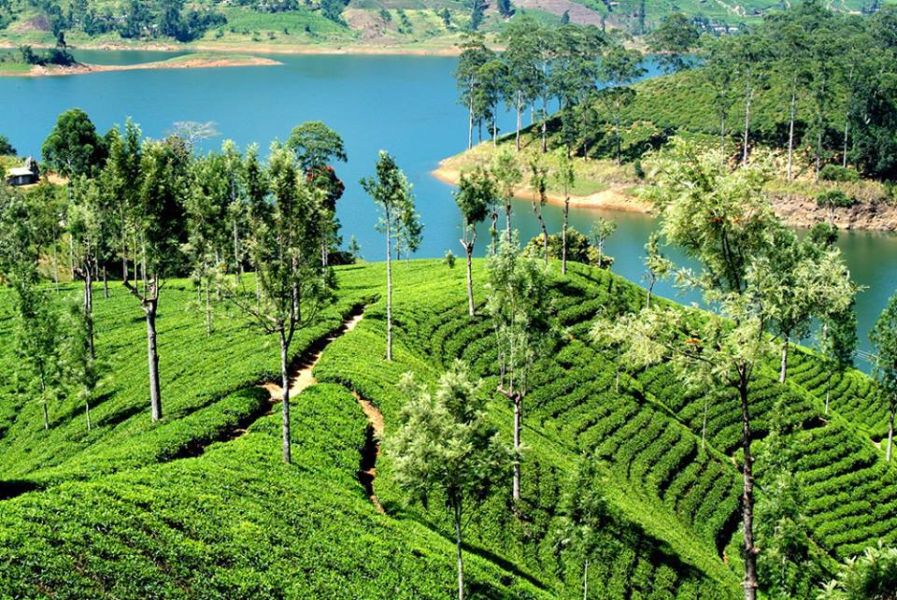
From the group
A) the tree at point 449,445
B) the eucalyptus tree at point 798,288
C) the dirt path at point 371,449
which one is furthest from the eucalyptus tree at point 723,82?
the tree at point 449,445

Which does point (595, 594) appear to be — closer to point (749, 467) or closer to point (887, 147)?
point (749, 467)

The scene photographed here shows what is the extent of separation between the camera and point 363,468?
35.2 m

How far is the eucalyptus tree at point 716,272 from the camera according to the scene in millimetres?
21438

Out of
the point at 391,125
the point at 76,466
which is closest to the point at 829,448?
the point at 76,466

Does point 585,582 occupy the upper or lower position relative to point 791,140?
lower

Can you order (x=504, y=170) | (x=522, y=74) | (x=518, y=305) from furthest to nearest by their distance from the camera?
1. (x=522, y=74)
2. (x=504, y=170)
3. (x=518, y=305)

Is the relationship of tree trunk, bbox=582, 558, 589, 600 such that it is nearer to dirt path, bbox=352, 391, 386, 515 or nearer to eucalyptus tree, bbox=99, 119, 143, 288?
dirt path, bbox=352, 391, 386, 515

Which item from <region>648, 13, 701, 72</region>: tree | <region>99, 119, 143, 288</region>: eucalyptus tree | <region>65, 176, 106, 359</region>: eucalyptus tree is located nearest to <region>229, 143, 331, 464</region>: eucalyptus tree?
<region>99, 119, 143, 288</region>: eucalyptus tree

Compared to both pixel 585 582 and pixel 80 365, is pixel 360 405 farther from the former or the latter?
pixel 80 365

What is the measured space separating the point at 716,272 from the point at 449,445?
367 inches

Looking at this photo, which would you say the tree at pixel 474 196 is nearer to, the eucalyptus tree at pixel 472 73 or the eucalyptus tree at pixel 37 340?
the eucalyptus tree at pixel 37 340

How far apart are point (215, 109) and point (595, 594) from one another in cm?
17925

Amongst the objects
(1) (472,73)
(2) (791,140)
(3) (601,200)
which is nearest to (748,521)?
(3) (601,200)

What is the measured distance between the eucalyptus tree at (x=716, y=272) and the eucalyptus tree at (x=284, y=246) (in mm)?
13597
